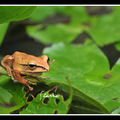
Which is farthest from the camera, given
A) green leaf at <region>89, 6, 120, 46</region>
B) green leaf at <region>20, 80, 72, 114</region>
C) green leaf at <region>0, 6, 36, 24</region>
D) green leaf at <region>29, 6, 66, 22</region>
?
green leaf at <region>29, 6, 66, 22</region>

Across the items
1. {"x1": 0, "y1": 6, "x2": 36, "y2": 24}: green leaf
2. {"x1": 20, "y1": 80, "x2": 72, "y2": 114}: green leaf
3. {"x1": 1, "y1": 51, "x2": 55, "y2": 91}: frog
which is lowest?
{"x1": 20, "y1": 80, "x2": 72, "y2": 114}: green leaf

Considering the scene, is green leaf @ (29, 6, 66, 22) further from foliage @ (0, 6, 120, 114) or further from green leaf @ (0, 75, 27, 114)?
green leaf @ (0, 75, 27, 114)

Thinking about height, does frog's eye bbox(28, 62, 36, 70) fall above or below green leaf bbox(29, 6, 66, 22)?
above

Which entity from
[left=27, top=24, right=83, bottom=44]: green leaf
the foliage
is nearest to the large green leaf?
the foliage

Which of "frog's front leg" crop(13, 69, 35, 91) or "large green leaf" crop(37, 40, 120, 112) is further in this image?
"frog's front leg" crop(13, 69, 35, 91)

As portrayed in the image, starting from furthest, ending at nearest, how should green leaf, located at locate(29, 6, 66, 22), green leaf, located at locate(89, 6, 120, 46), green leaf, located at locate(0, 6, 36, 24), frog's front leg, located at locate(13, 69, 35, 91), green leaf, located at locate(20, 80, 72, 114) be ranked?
green leaf, located at locate(29, 6, 66, 22)
green leaf, located at locate(89, 6, 120, 46)
frog's front leg, located at locate(13, 69, 35, 91)
green leaf, located at locate(0, 6, 36, 24)
green leaf, located at locate(20, 80, 72, 114)

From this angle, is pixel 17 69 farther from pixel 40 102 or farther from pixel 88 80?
pixel 88 80

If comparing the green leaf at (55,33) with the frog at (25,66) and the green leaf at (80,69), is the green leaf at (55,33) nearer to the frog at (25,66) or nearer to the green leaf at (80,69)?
the green leaf at (80,69)
